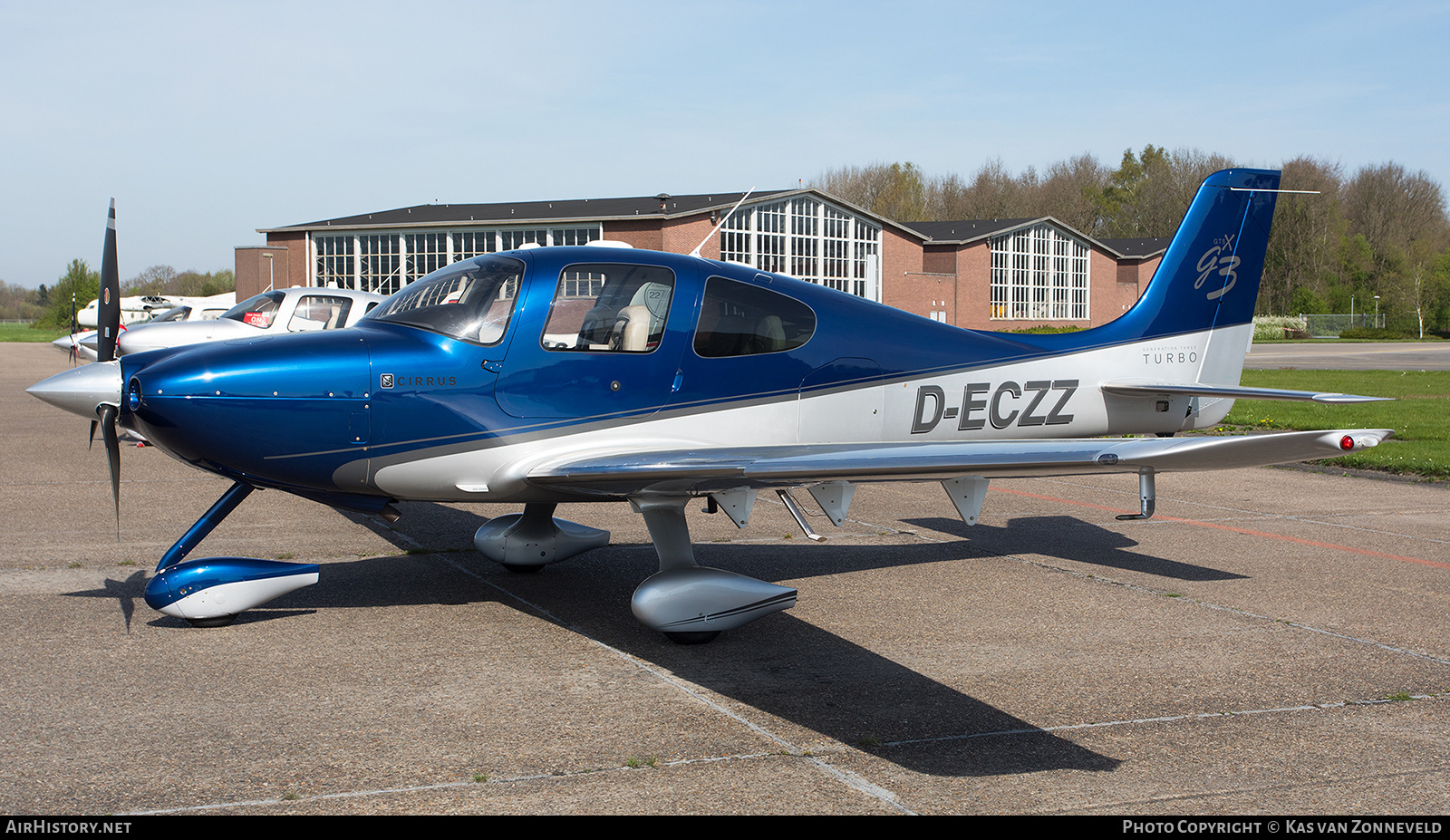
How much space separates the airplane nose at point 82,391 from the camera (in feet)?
18.5

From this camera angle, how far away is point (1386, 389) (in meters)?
26.4

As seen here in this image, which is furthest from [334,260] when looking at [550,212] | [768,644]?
[768,644]

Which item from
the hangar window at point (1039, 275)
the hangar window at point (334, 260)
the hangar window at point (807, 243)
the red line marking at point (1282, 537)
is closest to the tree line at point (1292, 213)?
the hangar window at point (1039, 275)

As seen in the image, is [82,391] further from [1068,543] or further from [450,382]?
[1068,543]

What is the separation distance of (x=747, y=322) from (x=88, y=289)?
3703 inches

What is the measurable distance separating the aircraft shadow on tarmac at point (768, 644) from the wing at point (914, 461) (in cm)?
95

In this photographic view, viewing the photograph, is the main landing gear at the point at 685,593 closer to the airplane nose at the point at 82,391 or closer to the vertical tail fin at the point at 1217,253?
the airplane nose at the point at 82,391

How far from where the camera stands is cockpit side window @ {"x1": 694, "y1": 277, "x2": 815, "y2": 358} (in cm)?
657

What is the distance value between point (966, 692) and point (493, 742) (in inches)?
88.8

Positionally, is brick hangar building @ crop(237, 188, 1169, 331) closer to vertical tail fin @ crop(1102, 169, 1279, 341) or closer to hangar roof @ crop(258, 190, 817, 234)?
hangar roof @ crop(258, 190, 817, 234)

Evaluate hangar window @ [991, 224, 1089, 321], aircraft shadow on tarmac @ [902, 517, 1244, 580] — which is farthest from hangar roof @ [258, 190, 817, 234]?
aircraft shadow on tarmac @ [902, 517, 1244, 580]

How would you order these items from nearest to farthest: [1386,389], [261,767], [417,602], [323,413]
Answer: [261,767] < [323,413] < [417,602] < [1386,389]
